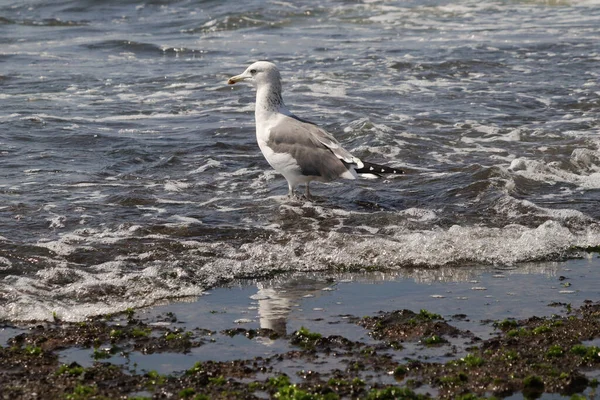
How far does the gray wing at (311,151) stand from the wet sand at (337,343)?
2032 millimetres

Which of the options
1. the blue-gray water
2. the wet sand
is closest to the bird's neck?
the blue-gray water

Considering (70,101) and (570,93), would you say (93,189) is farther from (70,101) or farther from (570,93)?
(570,93)

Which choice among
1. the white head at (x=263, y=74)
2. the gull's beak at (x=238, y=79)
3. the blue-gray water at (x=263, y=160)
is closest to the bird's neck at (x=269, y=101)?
the white head at (x=263, y=74)

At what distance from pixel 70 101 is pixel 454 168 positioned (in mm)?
5747

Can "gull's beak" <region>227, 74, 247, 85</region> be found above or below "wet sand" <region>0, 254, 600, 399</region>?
above

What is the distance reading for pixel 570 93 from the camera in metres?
13.0

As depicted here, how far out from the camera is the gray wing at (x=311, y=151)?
27.5 ft

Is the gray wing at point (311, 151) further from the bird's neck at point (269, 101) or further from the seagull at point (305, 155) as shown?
the bird's neck at point (269, 101)

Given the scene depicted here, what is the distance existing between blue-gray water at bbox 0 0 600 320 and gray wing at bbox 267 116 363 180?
12.7 inches

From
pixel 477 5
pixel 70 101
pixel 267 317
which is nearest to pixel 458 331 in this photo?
pixel 267 317

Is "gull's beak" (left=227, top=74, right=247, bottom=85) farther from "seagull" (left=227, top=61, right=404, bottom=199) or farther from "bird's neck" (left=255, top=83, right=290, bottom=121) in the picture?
"seagull" (left=227, top=61, right=404, bottom=199)

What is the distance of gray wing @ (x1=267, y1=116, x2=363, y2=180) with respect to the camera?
8.38 meters

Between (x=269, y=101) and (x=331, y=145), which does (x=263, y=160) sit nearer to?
(x=269, y=101)

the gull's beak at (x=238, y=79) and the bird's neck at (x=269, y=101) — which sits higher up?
the gull's beak at (x=238, y=79)
